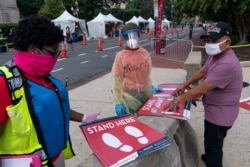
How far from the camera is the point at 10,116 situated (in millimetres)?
1547

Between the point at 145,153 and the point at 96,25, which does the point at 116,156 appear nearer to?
the point at 145,153

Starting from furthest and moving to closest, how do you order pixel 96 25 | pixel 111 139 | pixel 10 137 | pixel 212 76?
1. pixel 96 25
2. pixel 212 76
3. pixel 111 139
4. pixel 10 137

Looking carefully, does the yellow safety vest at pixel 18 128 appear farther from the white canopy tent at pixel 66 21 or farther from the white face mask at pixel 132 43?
the white canopy tent at pixel 66 21

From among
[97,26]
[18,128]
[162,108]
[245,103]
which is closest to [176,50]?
[245,103]

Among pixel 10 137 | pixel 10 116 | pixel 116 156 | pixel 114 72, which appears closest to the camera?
pixel 10 116

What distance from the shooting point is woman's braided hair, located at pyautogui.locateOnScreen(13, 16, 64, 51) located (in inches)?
68.4

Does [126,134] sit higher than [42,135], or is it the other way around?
[42,135]

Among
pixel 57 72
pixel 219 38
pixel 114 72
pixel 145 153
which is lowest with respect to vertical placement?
pixel 57 72

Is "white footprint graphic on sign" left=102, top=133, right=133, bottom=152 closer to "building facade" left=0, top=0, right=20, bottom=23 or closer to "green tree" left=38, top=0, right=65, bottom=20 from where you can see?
"green tree" left=38, top=0, right=65, bottom=20

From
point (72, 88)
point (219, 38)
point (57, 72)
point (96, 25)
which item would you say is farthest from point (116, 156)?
point (96, 25)

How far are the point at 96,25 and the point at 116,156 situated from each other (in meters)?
30.2

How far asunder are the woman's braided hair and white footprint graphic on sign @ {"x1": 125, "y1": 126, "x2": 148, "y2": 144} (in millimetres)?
893

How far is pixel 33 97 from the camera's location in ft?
5.43

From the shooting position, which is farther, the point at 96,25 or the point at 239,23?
the point at 96,25
